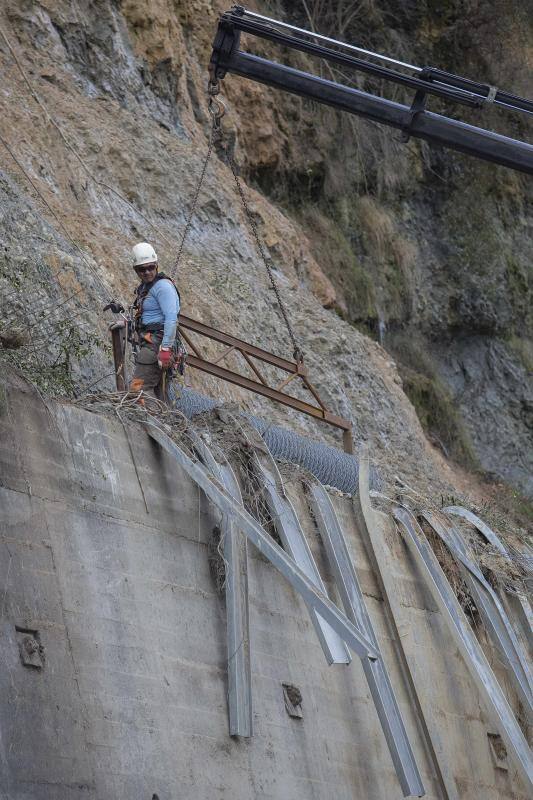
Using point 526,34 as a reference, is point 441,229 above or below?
below

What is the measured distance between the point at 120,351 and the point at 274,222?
9469mm

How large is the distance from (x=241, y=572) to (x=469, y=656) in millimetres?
2761

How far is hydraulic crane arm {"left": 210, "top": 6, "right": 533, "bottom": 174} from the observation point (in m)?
13.1

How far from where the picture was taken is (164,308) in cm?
1227

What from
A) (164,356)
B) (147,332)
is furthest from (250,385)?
(164,356)

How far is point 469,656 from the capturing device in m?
12.2

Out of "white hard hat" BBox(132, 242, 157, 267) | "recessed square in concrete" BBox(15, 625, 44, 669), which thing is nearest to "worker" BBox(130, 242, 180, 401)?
"white hard hat" BBox(132, 242, 157, 267)

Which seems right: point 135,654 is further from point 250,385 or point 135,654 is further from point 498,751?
point 250,385

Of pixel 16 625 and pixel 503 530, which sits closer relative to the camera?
pixel 16 625

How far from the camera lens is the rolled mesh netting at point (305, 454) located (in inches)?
512

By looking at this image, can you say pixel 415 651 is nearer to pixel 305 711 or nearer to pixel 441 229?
pixel 305 711

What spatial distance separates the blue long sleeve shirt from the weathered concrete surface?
164 centimetres

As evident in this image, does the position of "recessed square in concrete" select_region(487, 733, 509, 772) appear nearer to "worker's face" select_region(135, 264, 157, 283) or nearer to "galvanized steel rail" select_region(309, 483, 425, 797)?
"galvanized steel rail" select_region(309, 483, 425, 797)

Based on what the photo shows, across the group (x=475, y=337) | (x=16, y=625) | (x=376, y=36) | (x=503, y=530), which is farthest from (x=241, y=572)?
(x=376, y=36)
